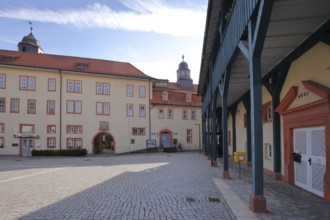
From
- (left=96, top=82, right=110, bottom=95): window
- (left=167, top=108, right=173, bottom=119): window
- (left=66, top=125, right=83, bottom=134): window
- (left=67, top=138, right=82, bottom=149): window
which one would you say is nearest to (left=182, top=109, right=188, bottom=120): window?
(left=167, top=108, right=173, bottom=119): window

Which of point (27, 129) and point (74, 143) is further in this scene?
point (74, 143)

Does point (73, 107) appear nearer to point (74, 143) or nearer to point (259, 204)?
point (74, 143)

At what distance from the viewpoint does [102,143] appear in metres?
48.4

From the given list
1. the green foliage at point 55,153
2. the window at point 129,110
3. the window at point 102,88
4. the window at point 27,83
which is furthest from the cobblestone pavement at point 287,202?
the window at point 27,83

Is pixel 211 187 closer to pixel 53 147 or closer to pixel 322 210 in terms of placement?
pixel 322 210

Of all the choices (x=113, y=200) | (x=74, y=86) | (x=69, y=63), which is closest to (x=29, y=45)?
(x=69, y=63)

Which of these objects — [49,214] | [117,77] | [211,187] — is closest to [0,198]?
[49,214]

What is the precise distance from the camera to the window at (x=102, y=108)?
120 feet

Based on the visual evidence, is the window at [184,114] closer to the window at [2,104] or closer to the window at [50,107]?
the window at [50,107]

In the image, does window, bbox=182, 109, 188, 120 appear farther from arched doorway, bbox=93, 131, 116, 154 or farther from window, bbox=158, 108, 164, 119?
arched doorway, bbox=93, 131, 116, 154

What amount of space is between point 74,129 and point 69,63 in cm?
878

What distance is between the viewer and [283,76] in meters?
10.7

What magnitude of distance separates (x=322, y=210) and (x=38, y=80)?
109ft

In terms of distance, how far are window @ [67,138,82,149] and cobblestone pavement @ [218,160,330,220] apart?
26970mm
